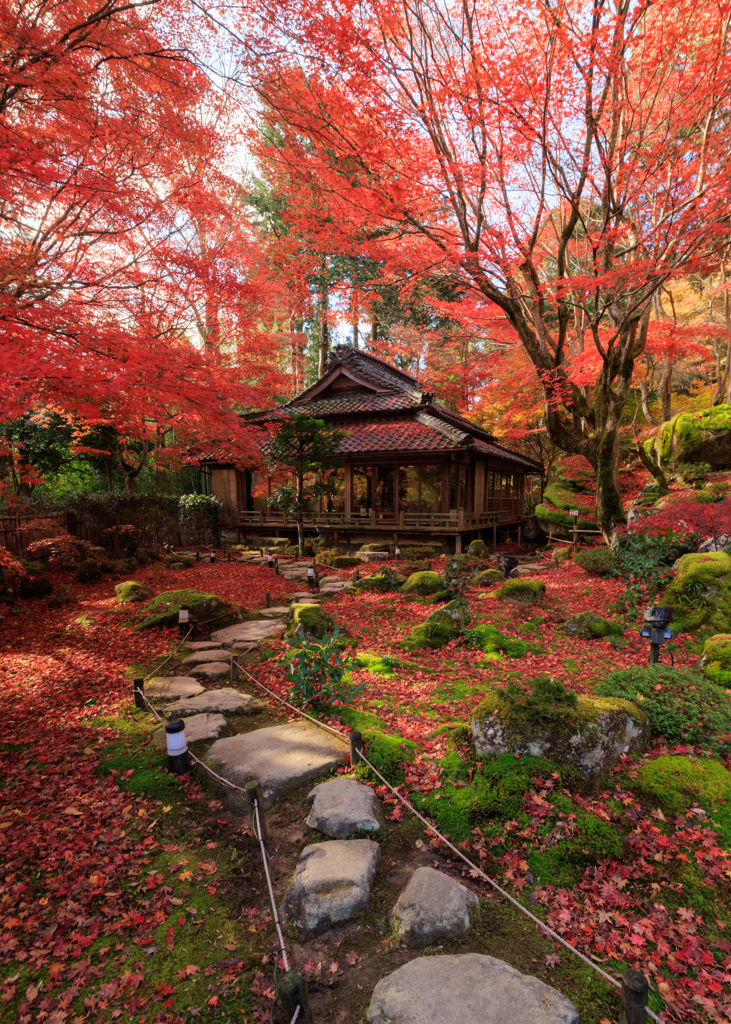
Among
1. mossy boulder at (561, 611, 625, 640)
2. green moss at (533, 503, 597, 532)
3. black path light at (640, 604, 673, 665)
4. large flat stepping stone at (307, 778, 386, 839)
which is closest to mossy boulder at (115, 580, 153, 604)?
large flat stepping stone at (307, 778, 386, 839)

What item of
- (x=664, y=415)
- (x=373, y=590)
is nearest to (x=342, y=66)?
(x=373, y=590)

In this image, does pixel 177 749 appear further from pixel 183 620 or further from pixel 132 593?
pixel 132 593

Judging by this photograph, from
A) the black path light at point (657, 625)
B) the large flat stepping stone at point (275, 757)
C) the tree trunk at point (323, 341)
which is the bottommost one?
the large flat stepping stone at point (275, 757)

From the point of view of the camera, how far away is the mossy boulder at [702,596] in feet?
23.0

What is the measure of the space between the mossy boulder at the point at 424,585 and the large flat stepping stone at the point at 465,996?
284 inches

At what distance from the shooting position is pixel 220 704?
17.2 feet

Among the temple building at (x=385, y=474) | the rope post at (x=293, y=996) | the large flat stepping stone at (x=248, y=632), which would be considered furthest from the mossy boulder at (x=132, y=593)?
the rope post at (x=293, y=996)

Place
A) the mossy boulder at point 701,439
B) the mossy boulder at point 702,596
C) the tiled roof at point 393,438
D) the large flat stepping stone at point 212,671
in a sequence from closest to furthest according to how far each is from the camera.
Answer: the large flat stepping stone at point 212,671
the mossy boulder at point 702,596
the mossy boulder at point 701,439
the tiled roof at point 393,438

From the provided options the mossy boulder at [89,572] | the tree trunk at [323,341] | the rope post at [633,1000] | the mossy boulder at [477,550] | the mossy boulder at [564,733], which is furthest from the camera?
the tree trunk at [323,341]

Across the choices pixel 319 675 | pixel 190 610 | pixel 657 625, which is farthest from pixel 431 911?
pixel 190 610

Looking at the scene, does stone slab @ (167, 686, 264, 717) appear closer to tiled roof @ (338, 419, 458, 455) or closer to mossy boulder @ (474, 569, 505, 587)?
mossy boulder @ (474, 569, 505, 587)

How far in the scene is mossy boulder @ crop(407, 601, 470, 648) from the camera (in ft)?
23.2

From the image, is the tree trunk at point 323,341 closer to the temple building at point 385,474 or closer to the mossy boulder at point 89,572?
the temple building at point 385,474

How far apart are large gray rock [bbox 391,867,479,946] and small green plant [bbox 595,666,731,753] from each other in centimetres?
260
